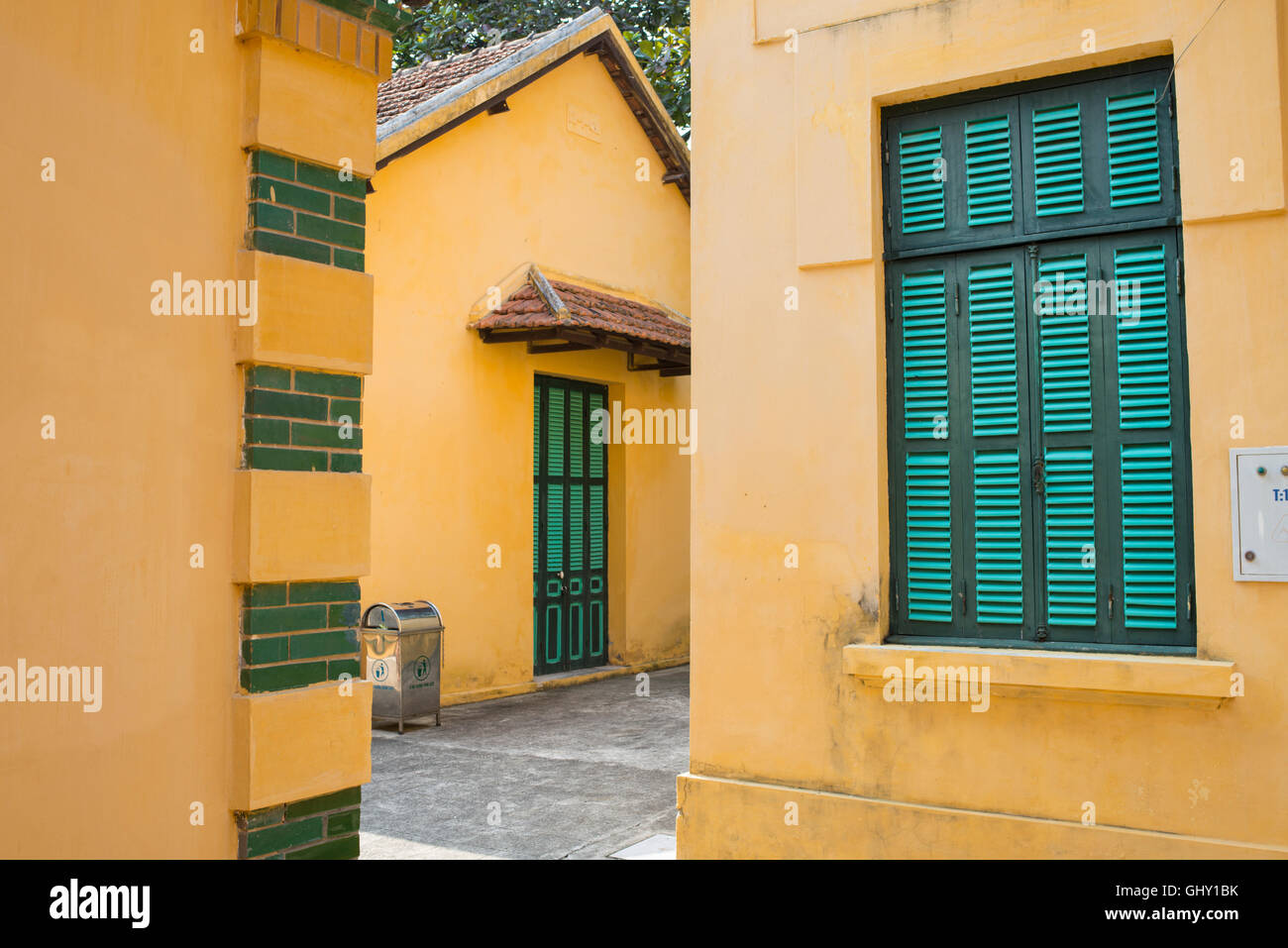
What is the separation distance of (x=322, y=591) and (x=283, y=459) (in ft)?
1.47

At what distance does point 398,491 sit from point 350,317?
20.9ft

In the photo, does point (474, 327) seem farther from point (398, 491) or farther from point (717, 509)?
point (717, 509)

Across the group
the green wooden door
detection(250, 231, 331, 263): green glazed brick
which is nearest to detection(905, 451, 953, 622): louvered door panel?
detection(250, 231, 331, 263): green glazed brick

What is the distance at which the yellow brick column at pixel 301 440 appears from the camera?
328cm

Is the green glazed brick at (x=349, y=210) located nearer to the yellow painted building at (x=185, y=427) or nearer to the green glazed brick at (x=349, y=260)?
the yellow painted building at (x=185, y=427)

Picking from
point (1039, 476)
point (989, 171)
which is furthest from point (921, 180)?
point (1039, 476)

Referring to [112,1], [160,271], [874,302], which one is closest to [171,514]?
[160,271]

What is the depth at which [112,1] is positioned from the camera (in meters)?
3.05

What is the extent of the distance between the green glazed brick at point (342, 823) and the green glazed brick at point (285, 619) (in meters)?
0.62

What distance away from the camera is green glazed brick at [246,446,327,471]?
330 centimetres

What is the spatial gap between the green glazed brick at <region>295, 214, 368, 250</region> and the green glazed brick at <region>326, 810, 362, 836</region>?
188 centimetres

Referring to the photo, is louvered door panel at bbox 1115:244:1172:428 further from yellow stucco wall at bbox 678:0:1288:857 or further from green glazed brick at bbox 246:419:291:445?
green glazed brick at bbox 246:419:291:445

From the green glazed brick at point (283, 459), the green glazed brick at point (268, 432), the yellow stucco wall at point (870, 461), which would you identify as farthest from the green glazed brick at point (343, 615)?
the yellow stucco wall at point (870, 461)

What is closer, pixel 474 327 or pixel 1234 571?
pixel 1234 571
